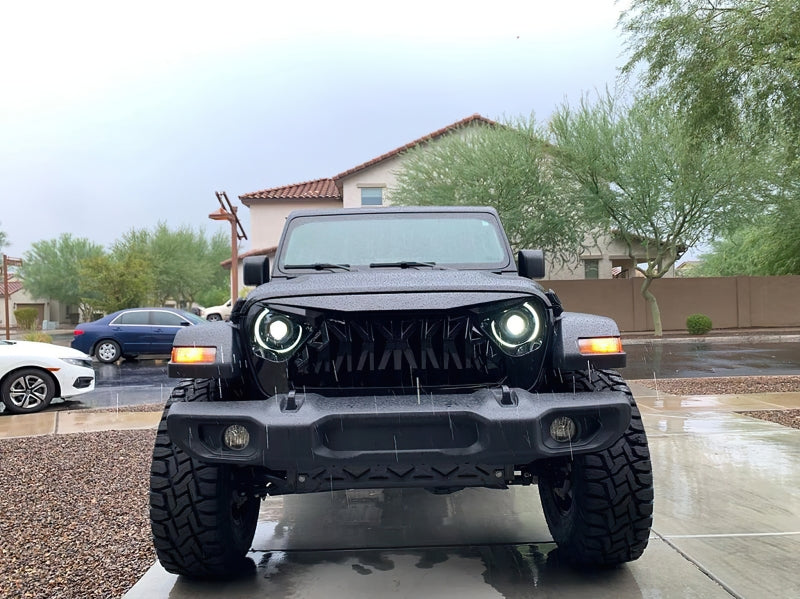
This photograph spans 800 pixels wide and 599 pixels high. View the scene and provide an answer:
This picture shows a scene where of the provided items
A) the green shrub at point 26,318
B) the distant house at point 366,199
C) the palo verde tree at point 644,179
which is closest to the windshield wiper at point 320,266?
the palo verde tree at point 644,179

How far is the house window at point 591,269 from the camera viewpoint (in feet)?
101

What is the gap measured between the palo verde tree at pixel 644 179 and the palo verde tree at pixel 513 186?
2.59 ft

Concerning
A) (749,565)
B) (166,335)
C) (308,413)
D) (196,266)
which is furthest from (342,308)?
(196,266)

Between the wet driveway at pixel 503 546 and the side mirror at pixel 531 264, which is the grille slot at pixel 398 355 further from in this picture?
the side mirror at pixel 531 264

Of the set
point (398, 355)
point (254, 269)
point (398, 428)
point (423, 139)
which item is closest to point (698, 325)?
point (423, 139)

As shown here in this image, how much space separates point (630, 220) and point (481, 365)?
20.8m

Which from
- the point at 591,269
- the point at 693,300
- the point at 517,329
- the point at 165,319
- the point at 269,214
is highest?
the point at 269,214

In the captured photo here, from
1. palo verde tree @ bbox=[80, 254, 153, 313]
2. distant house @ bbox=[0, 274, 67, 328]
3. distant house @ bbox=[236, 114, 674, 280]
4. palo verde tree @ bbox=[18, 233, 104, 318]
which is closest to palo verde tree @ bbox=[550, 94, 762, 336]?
distant house @ bbox=[236, 114, 674, 280]

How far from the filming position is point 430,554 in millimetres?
3848

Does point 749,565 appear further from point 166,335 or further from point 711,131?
point 166,335

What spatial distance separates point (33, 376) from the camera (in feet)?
31.9

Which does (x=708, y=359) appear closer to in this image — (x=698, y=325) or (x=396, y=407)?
(x=698, y=325)

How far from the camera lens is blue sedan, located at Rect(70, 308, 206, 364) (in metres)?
18.0

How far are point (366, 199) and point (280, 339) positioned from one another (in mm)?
30303
